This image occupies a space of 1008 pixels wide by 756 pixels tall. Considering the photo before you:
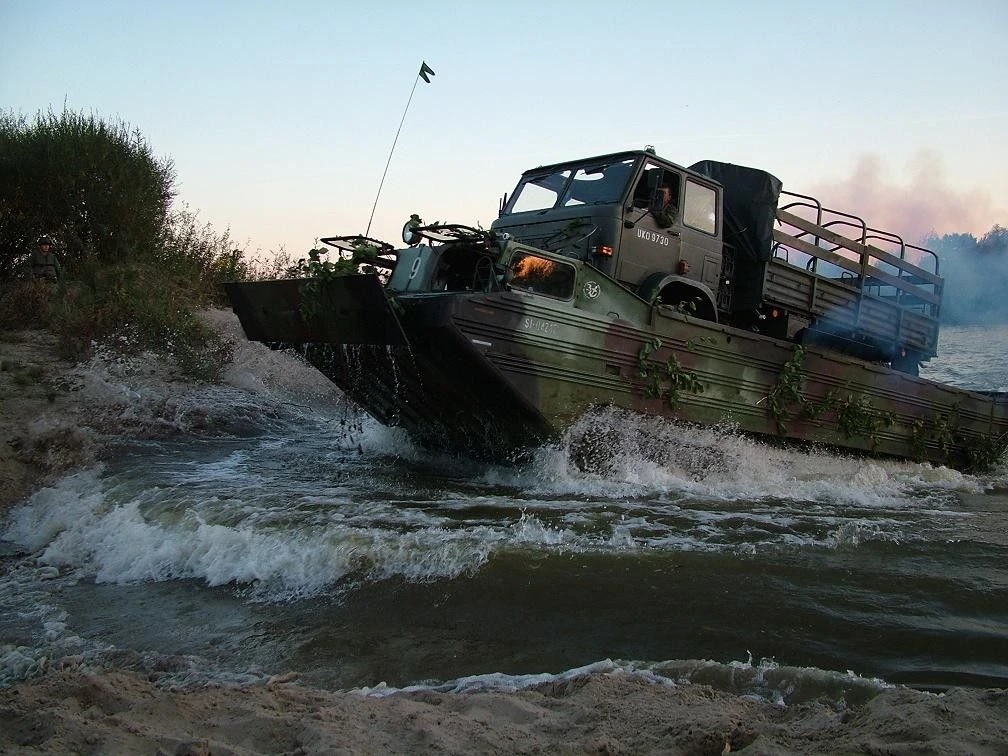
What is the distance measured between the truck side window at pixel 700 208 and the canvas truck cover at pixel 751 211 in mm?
506

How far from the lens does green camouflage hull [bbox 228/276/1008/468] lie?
21.8 ft

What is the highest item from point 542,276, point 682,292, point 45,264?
point 682,292

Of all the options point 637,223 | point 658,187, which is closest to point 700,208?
point 658,187

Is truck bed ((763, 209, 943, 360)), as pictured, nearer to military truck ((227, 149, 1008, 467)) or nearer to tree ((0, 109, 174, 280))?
military truck ((227, 149, 1008, 467))

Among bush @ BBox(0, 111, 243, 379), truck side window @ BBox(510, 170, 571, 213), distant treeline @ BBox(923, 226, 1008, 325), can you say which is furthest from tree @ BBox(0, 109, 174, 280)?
distant treeline @ BBox(923, 226, 1008, 325)

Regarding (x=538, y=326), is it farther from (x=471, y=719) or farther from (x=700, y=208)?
(x=471, y=719)

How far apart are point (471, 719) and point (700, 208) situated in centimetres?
665

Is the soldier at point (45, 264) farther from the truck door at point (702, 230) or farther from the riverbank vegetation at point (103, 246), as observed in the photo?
the truck door at point (702, 230)

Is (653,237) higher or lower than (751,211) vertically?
lower

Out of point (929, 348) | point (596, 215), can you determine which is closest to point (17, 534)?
point (596, 215)

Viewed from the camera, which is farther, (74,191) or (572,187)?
(74,191)

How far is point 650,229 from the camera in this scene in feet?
26.2

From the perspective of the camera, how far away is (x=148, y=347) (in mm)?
12500

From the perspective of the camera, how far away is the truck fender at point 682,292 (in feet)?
26.0
